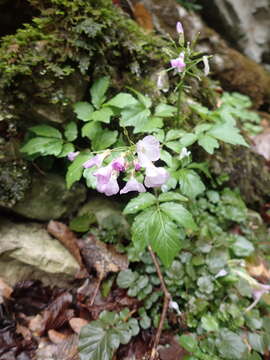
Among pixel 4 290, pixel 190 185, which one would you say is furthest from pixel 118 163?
pixel 4 290

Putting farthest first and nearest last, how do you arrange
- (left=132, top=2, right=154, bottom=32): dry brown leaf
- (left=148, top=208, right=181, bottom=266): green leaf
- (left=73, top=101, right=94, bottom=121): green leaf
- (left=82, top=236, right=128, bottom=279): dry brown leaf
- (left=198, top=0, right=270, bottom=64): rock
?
(left=198, top=0, right=270, bottom=64): rock
(left=132, top=2, right=154, bottom=32): dry brown leaf
(left=82, top=236, right=128, bottom=279): dry brown leaf
(left=73, top=101, right=94, bottom=121): green leaf
(left=148, top=208, right=181, bottom=266): green leaf

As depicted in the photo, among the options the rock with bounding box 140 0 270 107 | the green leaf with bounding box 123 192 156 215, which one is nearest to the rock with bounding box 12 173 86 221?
the green leaf with bounding box 123 192 156 215

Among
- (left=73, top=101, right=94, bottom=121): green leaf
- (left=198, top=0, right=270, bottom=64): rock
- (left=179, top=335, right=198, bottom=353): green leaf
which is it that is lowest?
(left=179, top=335, right=198, bottom=353): green leaf

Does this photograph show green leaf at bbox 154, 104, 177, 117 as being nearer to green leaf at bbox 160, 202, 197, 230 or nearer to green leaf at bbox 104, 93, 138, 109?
green leaf at bbox 104, 93, 138, 109

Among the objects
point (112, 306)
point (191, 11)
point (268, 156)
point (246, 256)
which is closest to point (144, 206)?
point (112, 306)

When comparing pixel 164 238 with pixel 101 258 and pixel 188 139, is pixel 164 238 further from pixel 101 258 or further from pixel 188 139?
pixel 101 258

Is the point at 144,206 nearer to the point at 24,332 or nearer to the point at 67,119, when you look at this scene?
the point at 67,119

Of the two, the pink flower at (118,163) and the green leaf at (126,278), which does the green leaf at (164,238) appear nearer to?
the pink flower at (118,163)
